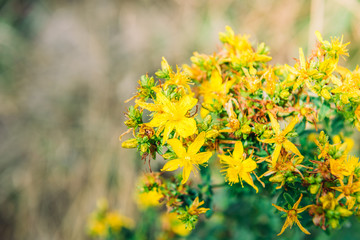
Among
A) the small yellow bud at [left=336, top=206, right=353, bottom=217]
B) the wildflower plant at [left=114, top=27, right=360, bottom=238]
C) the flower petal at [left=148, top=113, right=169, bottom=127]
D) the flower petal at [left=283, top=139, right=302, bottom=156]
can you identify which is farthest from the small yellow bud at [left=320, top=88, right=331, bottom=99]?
the flower petal at [left=148, top=113, right=169, bottom=127]

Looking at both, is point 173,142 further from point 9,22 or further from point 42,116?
point 9,22

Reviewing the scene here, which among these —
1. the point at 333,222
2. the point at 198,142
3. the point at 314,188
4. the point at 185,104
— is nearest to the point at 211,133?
the point at 198,142

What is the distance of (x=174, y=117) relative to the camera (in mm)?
1312

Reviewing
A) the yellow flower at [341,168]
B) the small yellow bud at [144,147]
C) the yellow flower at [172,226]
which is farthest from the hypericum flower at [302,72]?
the yellow flower at [172,226]

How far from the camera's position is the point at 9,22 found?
4.74 m

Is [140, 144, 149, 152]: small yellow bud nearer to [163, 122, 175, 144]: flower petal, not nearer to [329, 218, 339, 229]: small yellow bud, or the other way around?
[163, 122, 175, 144]: flower petal

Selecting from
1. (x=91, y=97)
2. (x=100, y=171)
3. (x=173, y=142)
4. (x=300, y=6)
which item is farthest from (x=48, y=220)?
(x=300, y=6)

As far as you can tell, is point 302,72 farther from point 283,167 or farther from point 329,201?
point 329,201

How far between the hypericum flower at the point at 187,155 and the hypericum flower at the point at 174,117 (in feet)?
0.18

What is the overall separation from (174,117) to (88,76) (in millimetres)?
3358

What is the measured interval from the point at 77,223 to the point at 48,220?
46cm

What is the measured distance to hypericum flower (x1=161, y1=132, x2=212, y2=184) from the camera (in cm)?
132

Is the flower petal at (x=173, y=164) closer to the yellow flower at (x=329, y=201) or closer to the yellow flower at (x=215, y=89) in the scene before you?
the yellow flower at (x=215, y=89)

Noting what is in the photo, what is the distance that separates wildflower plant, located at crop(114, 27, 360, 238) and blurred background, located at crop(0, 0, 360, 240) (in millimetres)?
1993
